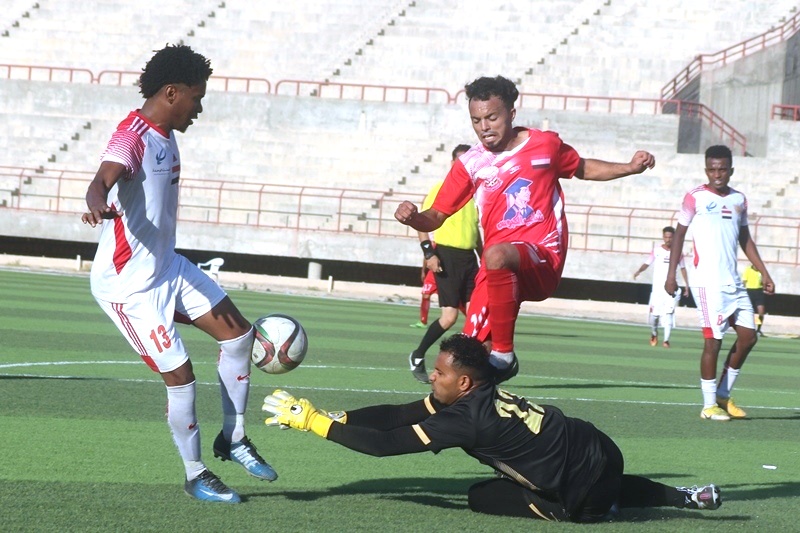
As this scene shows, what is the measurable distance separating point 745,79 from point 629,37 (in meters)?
4.57

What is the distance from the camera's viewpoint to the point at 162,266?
6.03 metres

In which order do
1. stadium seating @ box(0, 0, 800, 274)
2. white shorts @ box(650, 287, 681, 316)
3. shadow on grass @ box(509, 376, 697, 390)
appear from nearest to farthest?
shadow on grass @ box(509, 376, 697, 390) → white shorts @ box(650, 287, 681, 316) → stadium seating @ box(0, 0, 800, 274)

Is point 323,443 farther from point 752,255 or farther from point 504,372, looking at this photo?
point 752,255

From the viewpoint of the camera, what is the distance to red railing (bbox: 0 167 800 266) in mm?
32281

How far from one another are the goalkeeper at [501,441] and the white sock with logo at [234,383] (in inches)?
20.0

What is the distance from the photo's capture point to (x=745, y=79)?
39.5 metres

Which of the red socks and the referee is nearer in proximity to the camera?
the red socks

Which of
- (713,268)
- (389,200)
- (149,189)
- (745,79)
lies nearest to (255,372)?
(713,268)

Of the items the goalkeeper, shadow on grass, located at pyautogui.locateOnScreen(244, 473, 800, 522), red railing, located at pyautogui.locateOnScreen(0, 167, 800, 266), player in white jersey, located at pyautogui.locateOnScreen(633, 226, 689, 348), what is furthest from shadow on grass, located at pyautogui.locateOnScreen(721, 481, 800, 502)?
red railing, located at pyautogui.locateOnScreen(0, 167, 800, 266)

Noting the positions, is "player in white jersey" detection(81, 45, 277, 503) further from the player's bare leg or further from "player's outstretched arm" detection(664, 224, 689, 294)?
"player's outstretched arm" detection(664, 224, 689, 294)

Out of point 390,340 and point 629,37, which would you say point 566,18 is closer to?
point 629,37

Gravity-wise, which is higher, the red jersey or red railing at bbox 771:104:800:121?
red railing at bbox 771:104:800:121

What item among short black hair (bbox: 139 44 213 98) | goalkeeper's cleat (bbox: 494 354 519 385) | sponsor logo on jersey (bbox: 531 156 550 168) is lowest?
goalkeeper's cleat (bbox: 494 354 519 385)

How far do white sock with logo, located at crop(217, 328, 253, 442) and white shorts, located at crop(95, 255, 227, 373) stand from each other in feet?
0.88
